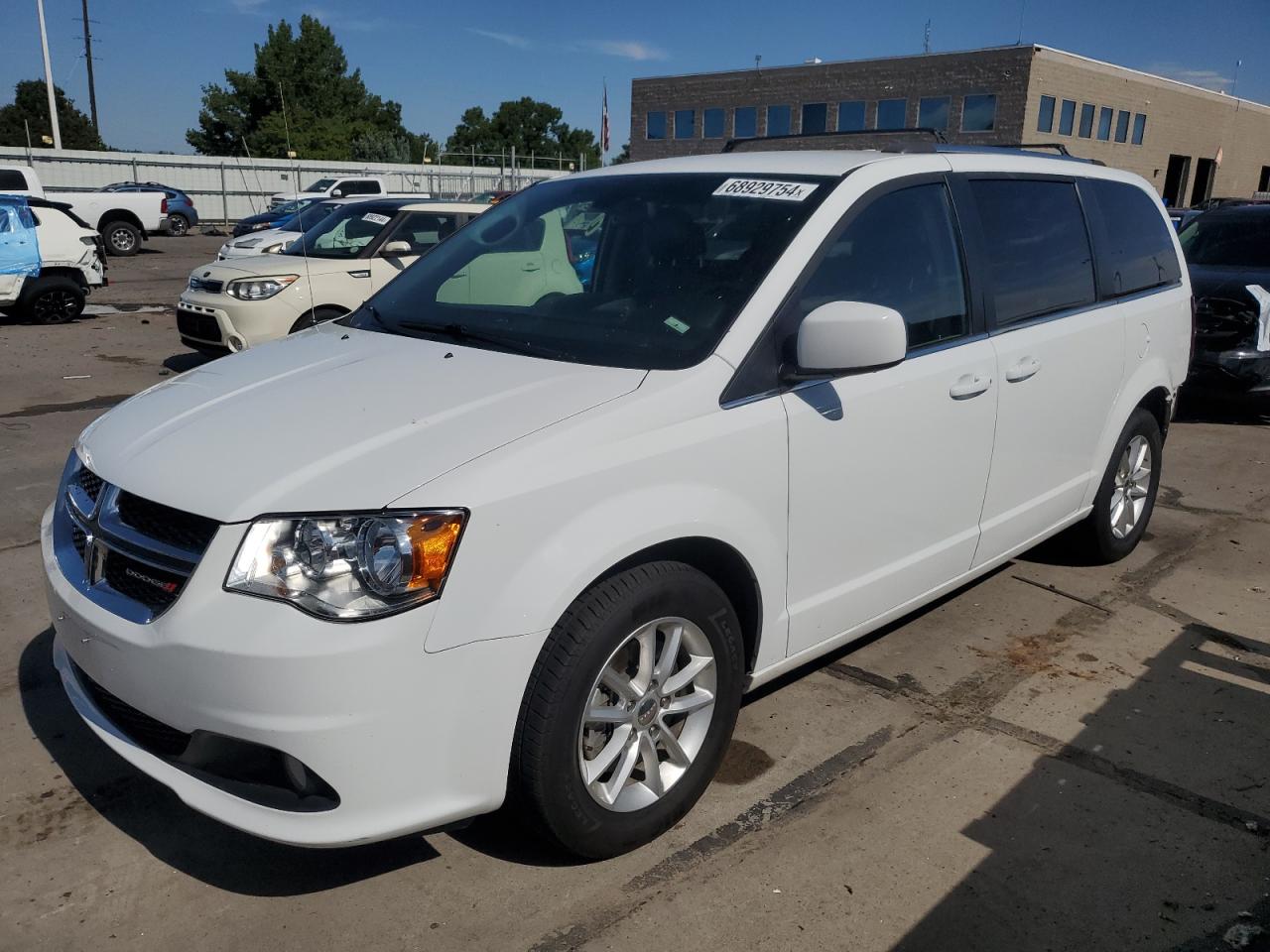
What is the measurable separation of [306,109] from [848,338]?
50.8 m

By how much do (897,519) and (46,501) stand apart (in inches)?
192

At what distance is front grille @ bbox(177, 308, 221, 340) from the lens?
9391 mm

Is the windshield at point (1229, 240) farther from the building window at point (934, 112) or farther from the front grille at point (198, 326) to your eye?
the building window at point (934, 112)

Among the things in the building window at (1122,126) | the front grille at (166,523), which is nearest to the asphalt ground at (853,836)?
the front grille at (166,523)

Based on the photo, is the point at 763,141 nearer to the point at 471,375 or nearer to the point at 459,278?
the point at 459,278

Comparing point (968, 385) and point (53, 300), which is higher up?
point (968, 385)

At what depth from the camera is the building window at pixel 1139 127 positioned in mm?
50094

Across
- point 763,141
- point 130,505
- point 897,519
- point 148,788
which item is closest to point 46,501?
point 148,788

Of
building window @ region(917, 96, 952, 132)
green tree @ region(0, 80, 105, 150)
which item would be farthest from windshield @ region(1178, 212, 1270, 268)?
green tree @ region(0, 80, 105, 150)

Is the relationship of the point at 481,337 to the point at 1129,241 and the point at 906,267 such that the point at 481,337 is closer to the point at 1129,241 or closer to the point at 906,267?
the point at 906,267

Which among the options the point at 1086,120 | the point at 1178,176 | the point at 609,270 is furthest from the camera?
the point at 1178,176

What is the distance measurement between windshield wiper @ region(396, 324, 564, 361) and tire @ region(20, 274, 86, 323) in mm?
11911

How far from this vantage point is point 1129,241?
486cm

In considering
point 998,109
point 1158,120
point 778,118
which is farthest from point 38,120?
point 1158,120
